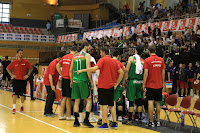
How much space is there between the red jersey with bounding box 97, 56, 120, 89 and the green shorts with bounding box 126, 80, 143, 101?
96cm

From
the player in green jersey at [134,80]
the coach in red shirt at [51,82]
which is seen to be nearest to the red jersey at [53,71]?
the coach in red shirt at [51,82]

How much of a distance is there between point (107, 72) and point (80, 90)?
0.86m

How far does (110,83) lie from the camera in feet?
25.0

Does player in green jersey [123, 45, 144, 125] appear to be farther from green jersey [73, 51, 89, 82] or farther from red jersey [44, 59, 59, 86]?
red jersey [44, 59, 59, 86]

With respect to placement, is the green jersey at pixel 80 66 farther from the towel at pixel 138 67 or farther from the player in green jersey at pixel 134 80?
the towel at pixel 138 67

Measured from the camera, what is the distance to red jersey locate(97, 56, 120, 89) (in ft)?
25.0

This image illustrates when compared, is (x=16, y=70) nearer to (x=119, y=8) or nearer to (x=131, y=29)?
(x=131, y=29)

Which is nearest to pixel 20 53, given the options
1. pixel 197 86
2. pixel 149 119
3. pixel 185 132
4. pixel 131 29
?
pixel 149 119

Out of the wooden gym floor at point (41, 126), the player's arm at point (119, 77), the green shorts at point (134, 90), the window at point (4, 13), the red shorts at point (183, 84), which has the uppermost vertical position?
the window at point (4, 13)

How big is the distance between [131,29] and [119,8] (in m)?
12.3

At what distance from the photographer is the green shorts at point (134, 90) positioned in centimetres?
847

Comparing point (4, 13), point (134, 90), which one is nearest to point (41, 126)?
point (134, 90)

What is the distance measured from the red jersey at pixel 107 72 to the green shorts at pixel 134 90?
37.9 inches

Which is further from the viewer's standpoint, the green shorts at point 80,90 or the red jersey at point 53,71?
the red jersey at point 53,71
